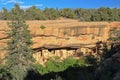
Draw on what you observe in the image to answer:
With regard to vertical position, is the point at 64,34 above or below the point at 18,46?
above

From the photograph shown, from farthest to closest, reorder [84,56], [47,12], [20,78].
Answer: [47,12], [84,56], [20,78]

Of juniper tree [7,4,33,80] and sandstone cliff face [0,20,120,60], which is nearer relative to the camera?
juniper tree [7,4,33,80]

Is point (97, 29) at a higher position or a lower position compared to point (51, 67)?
higher

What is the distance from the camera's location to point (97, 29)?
36188 millimetres

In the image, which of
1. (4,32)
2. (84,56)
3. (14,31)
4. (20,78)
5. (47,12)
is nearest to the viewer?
(20,78)

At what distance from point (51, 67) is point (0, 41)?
5793 mm

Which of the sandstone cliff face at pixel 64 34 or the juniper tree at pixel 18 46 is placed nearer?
the juniper tree at pixel 18 46

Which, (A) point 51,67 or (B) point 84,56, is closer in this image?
(A) point 51,67

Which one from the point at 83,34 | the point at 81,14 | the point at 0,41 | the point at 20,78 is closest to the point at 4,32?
the point at 0,41

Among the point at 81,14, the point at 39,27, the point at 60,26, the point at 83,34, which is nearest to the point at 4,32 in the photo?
the point at 39,27

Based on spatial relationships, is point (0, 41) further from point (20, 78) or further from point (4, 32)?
point (20, 78)

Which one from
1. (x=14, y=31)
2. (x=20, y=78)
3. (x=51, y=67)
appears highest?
(x=14, y=31)

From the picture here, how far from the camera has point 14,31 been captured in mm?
30375

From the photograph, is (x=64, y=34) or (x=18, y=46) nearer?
(x=18, y=46)
